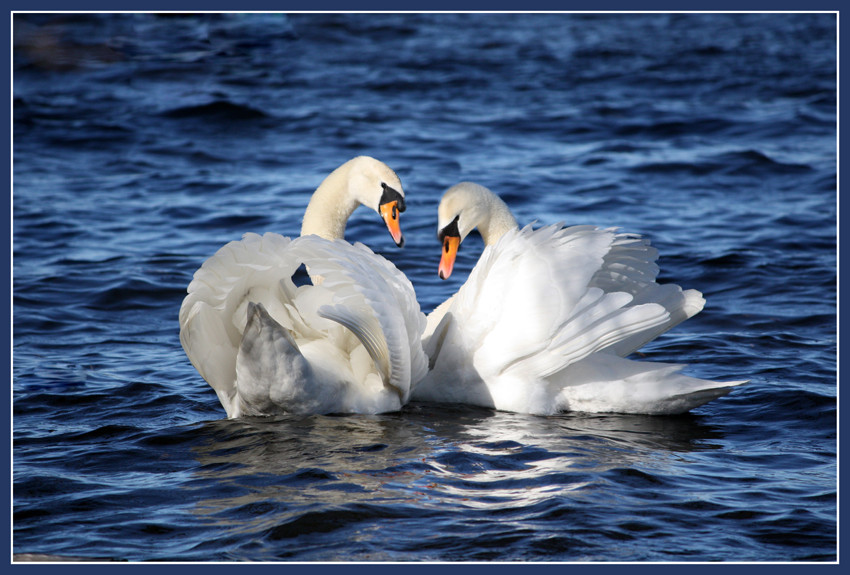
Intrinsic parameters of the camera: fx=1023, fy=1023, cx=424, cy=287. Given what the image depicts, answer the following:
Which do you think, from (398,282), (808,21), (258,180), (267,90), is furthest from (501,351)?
(808,21)

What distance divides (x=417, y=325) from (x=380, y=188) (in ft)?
3.51

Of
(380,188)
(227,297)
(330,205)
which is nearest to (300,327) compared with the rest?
(227,297)

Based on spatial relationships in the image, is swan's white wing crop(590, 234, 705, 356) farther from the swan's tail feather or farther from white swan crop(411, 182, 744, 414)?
the swan's tail feather

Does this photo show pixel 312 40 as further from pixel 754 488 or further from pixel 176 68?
pixel 754 488

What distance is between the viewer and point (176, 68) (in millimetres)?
16625

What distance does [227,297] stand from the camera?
5207 millimetres

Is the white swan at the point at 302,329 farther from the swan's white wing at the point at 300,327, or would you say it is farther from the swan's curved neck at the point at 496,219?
the swan's curved neck at the point at 496,219

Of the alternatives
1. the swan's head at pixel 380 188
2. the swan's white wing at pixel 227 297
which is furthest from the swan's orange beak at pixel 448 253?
the swan's white wing at pixel 227 297

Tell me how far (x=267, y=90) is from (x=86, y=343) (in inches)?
350

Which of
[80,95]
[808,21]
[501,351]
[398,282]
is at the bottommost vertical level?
[501,351]

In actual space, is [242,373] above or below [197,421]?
above

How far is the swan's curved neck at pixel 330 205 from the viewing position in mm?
6340

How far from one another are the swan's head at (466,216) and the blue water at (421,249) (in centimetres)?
137

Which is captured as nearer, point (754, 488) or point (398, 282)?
point (754, 488)
